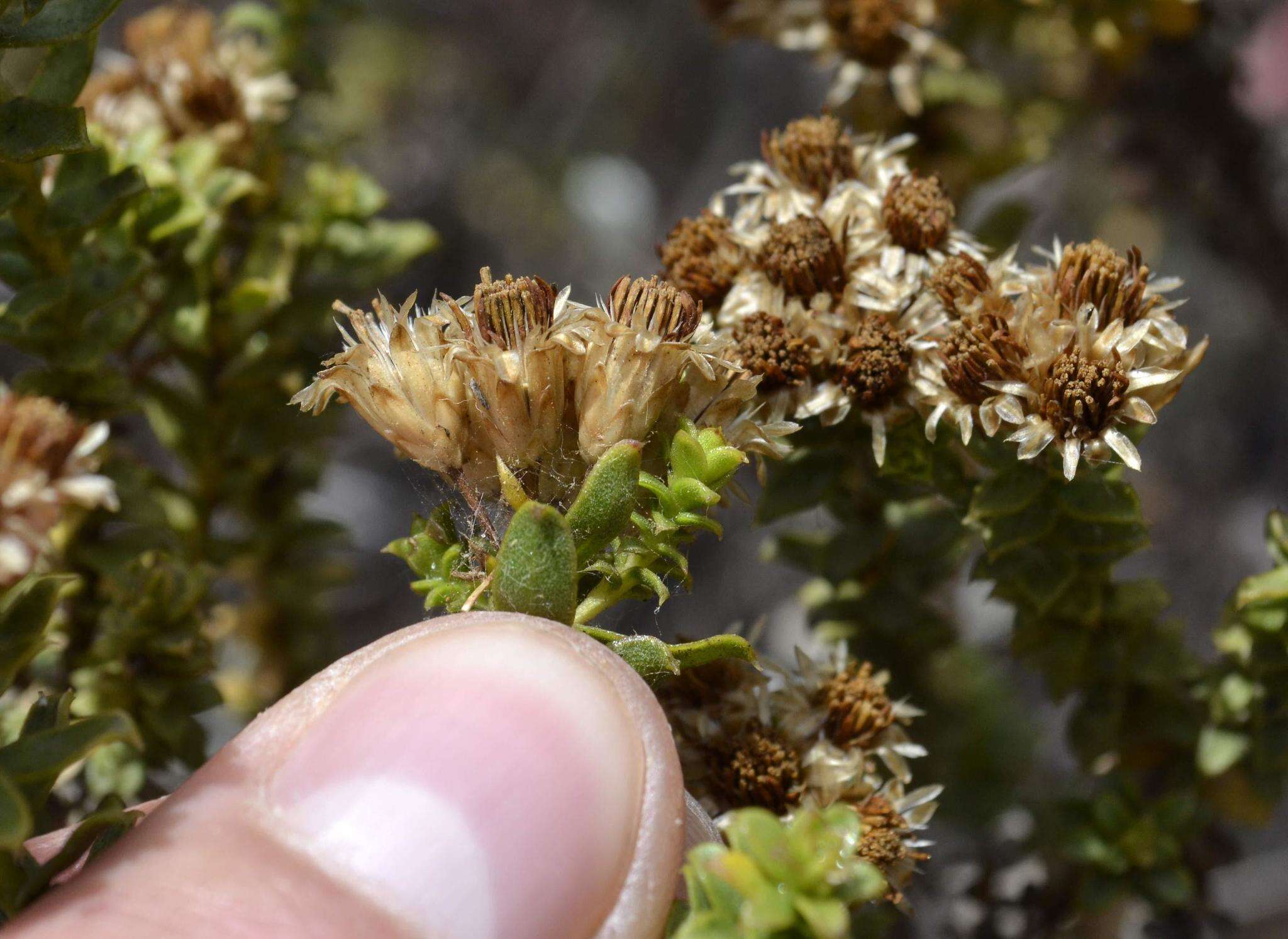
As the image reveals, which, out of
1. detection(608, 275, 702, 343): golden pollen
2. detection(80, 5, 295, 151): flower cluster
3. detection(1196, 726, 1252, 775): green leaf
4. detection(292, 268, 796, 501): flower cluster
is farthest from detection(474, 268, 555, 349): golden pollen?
detection(1196, 726, 1252, 775): green leaf

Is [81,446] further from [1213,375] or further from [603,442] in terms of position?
[1213,375]

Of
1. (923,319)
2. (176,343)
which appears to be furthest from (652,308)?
(176,343)

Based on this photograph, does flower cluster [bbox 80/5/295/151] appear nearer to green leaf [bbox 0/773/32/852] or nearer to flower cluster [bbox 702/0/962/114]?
flower cluster [bbox 702/0/962/114]

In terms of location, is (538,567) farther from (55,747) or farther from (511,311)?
(55,747)

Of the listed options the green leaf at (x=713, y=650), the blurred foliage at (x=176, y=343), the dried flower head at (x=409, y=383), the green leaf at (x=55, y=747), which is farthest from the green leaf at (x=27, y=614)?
the green leaf at (x=713, y=650)

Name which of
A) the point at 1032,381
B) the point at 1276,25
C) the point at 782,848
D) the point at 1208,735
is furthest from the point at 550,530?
the point at 1276,25

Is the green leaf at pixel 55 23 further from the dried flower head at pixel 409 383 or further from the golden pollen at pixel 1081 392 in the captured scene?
the golden pollen at pixel 1081 392

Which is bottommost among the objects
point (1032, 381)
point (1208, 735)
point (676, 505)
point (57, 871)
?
point (1208, 735)
